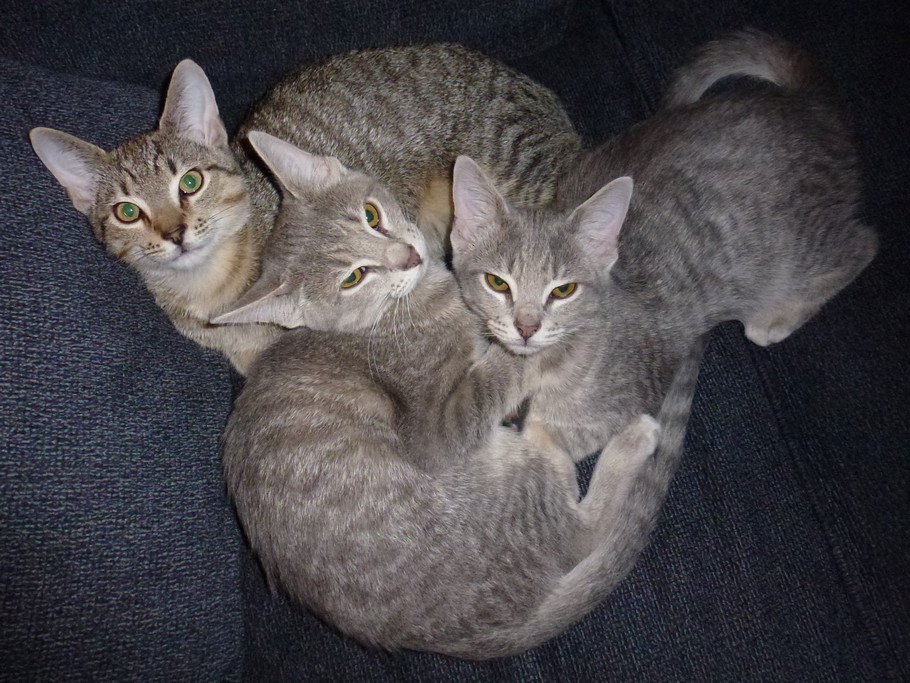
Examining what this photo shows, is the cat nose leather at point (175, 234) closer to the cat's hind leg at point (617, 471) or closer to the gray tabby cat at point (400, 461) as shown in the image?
the gray tabby cat at point (400, 461)

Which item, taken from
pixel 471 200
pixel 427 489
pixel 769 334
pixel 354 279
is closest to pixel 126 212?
pixel 354 279

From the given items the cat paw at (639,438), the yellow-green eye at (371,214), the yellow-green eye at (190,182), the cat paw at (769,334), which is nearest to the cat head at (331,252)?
the yellow-green eye at (371,214)

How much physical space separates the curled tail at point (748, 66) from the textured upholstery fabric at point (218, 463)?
0.52 feet

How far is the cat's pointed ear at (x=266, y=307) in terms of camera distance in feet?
4.59

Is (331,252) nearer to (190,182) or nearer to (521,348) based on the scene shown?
(190,182)

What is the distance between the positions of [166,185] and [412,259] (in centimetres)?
68

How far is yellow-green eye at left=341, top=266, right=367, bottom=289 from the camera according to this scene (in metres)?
1.63

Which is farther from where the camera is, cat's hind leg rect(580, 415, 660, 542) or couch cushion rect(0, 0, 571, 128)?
couch cushion rect(0, 0, 571, 128)

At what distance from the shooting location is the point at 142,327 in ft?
5.15

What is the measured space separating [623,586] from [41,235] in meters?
1.61

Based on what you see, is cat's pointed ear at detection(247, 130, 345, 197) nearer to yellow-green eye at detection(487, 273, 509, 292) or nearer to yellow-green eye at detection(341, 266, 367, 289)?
yellow-green eye at detection(341, 266, 367, 289)

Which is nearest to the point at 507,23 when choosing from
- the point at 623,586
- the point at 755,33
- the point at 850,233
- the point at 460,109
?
the point at 460,109

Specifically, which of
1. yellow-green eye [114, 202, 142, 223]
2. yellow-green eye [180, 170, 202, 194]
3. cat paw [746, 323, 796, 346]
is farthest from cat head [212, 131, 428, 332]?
cat paw [746, 323, 796, 346]

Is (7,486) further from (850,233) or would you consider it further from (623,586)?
(850,233)
